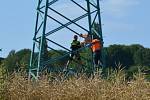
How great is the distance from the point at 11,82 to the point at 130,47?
64.6 meters

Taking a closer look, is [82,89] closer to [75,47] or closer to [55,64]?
[75,47]

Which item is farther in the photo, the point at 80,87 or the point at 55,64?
the point at 55,64

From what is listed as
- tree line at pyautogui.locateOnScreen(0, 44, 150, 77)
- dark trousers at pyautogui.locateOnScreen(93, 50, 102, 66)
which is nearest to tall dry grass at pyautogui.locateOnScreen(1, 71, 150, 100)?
tree line at pyautogui.locateOnScreen(0, 44, 150, 77)

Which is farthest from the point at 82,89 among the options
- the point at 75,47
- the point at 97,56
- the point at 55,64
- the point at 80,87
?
the point at 55,64

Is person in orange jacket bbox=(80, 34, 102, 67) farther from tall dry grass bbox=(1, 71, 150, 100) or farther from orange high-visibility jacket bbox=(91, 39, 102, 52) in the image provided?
tall dry grass bbox=(1, 71, 150, 100)

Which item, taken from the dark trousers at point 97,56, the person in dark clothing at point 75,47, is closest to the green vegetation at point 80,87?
the dark trousers at point 97,56

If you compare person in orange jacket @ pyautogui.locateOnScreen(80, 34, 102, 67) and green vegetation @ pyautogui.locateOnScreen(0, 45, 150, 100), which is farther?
person in orange jacket @ pyautogui.locateOnScreen(80, 34, 102, 67)

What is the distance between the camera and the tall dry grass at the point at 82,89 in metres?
8.52

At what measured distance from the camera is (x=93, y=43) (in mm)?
18734

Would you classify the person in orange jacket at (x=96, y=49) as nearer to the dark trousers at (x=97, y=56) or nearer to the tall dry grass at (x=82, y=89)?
the dark trousers at (x=97, y=56)

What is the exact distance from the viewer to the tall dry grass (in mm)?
8522

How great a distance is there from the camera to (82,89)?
8.75 m

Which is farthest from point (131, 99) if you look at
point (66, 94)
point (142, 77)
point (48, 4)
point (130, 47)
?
point (130, 47)

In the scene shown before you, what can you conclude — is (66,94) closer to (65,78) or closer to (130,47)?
(65,78)
